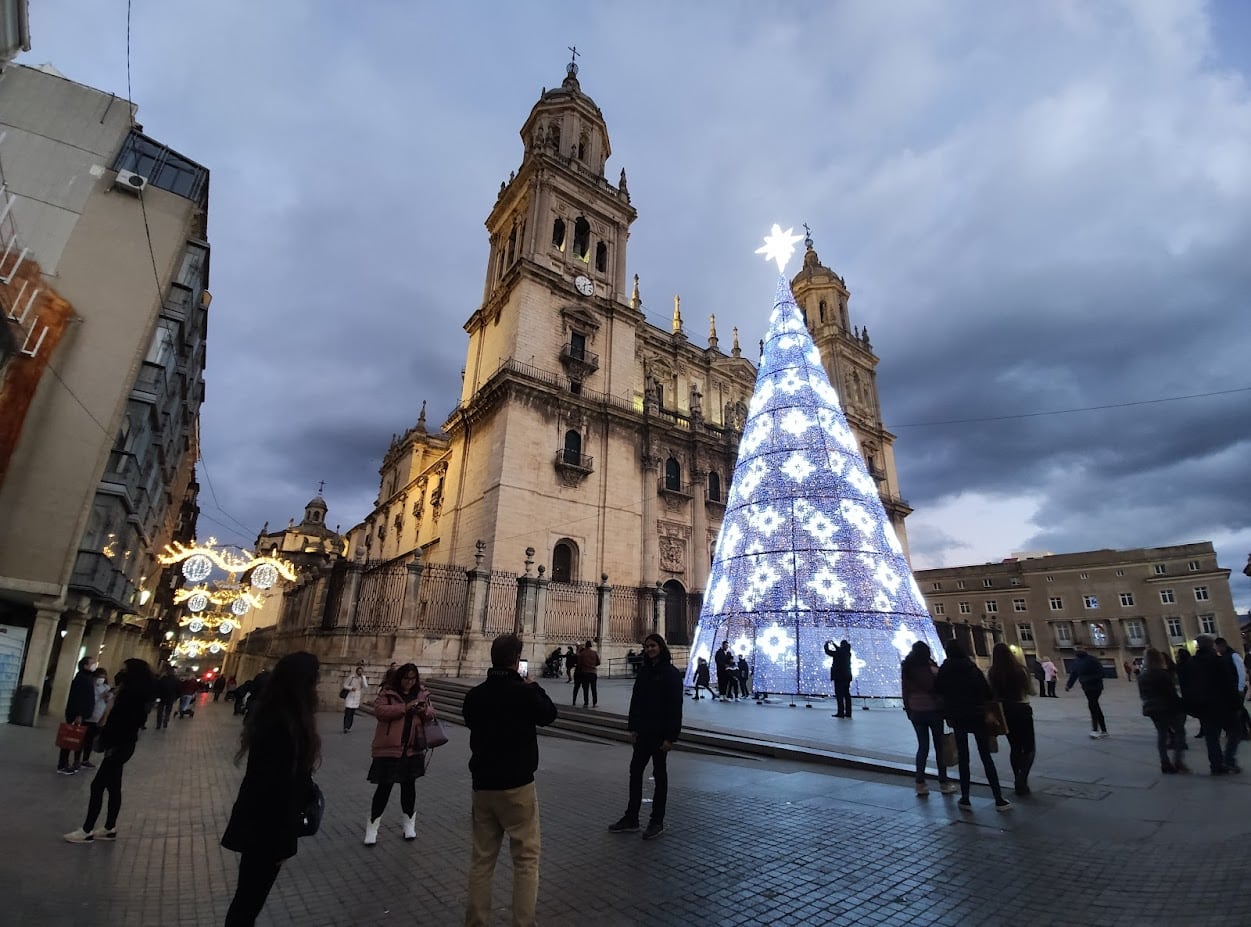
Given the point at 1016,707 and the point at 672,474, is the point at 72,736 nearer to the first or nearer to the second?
the point at 1016,707

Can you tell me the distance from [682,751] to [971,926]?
5625 mm

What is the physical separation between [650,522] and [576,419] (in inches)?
228

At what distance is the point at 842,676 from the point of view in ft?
32.6

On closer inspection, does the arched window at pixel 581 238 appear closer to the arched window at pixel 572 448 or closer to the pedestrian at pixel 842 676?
the arched window at pixel 572 448

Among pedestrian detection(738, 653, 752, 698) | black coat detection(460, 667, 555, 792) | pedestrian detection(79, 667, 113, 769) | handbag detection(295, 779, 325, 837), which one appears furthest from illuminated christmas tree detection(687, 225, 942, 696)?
pedestrian detection(79, 667, 113, 769)

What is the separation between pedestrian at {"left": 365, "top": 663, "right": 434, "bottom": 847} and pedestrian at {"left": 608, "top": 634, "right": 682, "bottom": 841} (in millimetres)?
1604

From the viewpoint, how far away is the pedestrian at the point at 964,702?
5.12 meters

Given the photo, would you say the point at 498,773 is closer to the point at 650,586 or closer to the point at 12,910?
the point at 12,910

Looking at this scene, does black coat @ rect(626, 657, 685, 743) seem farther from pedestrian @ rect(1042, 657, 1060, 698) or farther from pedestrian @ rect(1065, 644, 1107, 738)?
pedestrian @ rect(1042, 657, 1060, 698)

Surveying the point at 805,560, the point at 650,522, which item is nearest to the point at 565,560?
the point at 650,522

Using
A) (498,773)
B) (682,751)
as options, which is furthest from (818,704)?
(498,773)

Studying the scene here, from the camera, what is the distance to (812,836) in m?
4.34

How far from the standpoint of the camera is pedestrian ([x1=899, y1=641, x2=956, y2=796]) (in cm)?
555

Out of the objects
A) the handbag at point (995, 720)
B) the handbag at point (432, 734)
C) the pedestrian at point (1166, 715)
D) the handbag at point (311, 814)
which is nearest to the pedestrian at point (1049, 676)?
the pedestrian at point (1166, 715)
